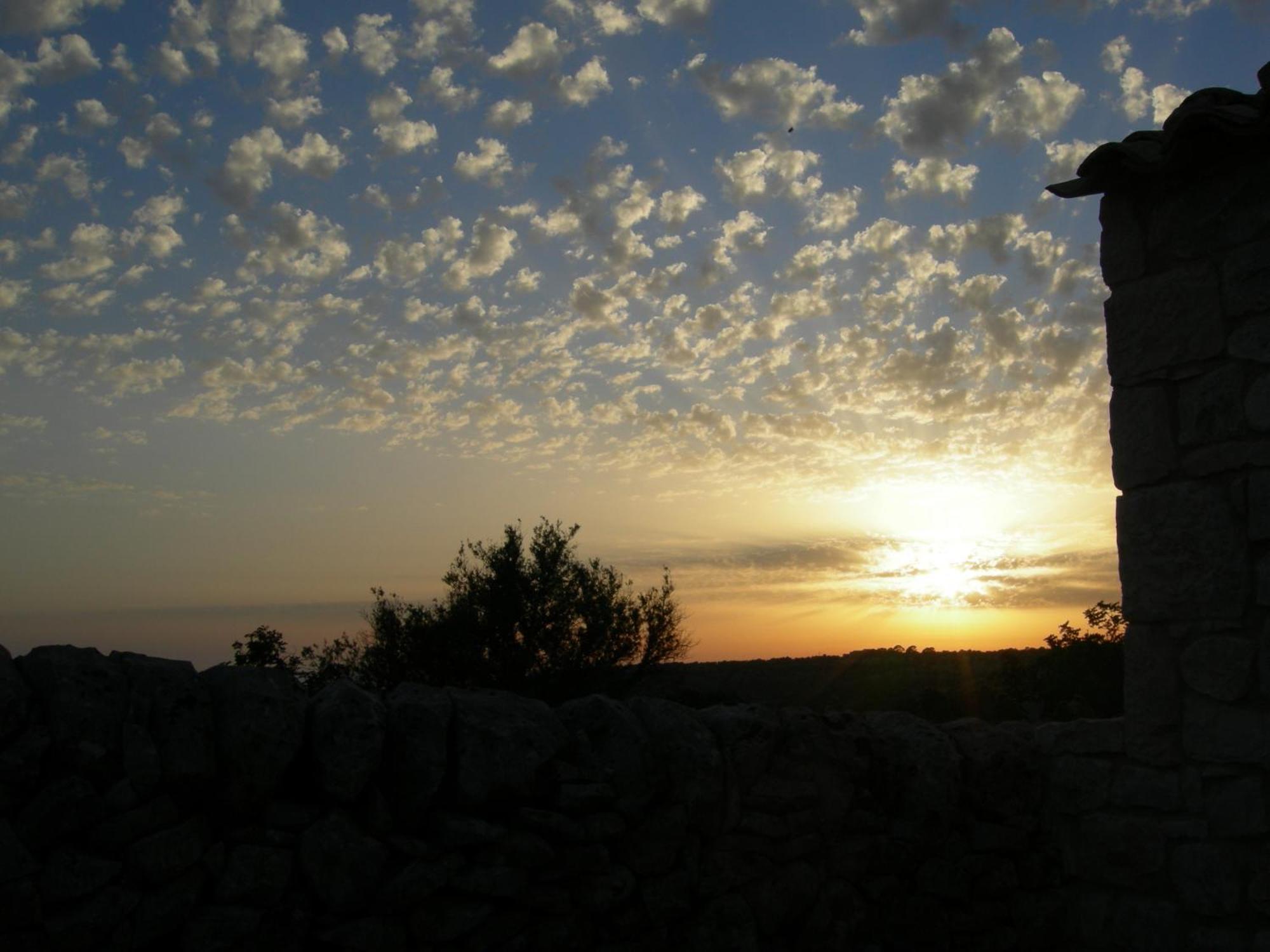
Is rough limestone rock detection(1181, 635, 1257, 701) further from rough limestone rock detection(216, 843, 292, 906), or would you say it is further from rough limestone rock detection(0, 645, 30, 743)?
rough limestone rock detection(0, 645, 30, 743)

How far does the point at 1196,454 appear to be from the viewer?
4.49 meters

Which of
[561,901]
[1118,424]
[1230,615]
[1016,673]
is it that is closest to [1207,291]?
[1118,424]

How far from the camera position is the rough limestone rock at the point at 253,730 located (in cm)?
317

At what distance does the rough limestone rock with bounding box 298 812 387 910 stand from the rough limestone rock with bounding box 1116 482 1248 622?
Answer: 3.35 m

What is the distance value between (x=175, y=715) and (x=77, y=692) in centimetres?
27

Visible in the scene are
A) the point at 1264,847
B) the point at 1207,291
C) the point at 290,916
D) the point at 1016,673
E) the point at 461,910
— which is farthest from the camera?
the point at 1016,673

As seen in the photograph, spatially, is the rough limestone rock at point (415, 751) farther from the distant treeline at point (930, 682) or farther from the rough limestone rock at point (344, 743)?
the distant treeline at point (930, 682)

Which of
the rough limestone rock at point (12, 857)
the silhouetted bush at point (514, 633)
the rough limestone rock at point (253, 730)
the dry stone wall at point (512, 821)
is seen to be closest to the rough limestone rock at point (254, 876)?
the dry stone wall at point (512, 821)

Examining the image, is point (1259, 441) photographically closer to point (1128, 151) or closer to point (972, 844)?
point (1128, 151)

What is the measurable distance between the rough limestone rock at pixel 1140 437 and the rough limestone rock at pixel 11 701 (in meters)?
4.31

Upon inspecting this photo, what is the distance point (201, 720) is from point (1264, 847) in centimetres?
400

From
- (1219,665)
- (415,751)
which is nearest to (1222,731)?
(1219,665)

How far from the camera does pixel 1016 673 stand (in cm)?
1145

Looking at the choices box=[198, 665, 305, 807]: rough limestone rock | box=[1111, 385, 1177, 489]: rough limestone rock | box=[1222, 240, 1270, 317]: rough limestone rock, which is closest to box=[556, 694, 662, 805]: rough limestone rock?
box=[198, 665, 305, 807]: rough limestone rock
